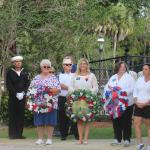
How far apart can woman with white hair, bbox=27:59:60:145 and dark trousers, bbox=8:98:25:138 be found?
1.02 meters

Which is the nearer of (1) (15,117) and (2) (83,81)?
(2) (83,81)

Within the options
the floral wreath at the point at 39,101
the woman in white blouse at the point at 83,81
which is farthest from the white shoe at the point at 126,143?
the floral wreath at the point at 39,101

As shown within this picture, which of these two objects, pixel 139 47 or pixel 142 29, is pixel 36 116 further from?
pixel 139 47

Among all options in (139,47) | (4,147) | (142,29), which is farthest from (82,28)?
(139,47)

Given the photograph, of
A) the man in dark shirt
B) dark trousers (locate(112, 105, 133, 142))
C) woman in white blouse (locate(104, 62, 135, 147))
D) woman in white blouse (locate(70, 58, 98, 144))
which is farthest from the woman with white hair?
dark trousers (locate(112, 105, 133, 142))

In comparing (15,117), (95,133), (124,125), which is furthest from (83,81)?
(95,133)

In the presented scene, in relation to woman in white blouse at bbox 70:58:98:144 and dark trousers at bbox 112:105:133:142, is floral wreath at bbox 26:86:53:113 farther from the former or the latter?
dark trousers at bbox 112:105:133:142

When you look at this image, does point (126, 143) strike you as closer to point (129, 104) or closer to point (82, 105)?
point (129, 104)

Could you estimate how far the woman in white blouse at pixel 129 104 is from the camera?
426 inches

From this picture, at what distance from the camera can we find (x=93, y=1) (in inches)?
629

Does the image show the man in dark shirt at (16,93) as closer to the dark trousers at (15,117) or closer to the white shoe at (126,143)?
the dark trousers at (15,117)

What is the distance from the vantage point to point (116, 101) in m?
10.8

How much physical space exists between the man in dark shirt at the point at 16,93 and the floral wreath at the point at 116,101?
7.24 ft

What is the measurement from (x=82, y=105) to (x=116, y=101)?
74 cm
